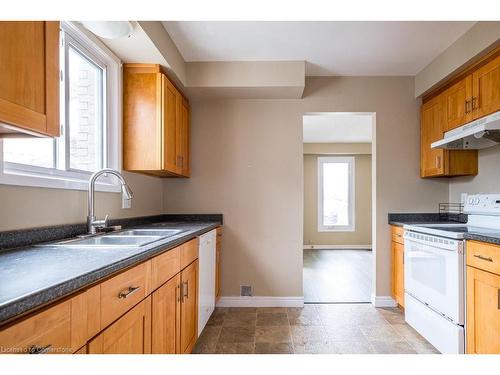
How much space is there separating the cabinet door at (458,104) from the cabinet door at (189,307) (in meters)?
2.50

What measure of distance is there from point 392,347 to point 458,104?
210 cm

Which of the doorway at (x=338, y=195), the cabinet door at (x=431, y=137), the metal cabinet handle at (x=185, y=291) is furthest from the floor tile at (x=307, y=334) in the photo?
the doorway at (x=338, y=195)

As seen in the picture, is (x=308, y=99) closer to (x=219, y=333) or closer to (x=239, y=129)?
(x=239, y=129)

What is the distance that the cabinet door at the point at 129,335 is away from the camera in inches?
35.5

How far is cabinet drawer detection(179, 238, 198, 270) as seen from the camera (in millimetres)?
1805

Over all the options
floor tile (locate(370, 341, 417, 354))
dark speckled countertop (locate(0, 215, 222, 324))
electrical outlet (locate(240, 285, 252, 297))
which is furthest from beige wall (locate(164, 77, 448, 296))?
dark speckled countertop (locate(0, 215, 222, 324))

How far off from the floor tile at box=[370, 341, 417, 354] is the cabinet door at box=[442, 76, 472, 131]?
6.15 ft

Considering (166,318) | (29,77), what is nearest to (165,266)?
(166,318)

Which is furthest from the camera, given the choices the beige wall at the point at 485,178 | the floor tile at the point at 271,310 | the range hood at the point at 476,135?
the floor tile at the point at 271,310

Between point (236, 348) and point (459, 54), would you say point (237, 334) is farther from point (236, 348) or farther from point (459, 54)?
point (459, 54)

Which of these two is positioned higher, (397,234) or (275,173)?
(275,173)

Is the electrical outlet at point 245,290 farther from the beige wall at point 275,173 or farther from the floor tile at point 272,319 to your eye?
the floor tile at point 272,319

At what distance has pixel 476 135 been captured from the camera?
7.38 feet

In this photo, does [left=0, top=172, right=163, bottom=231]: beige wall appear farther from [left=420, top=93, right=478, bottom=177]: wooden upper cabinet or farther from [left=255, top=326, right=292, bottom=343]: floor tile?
[left=420, top=93, right=478, bottom=177]: wooden upper cabinet
